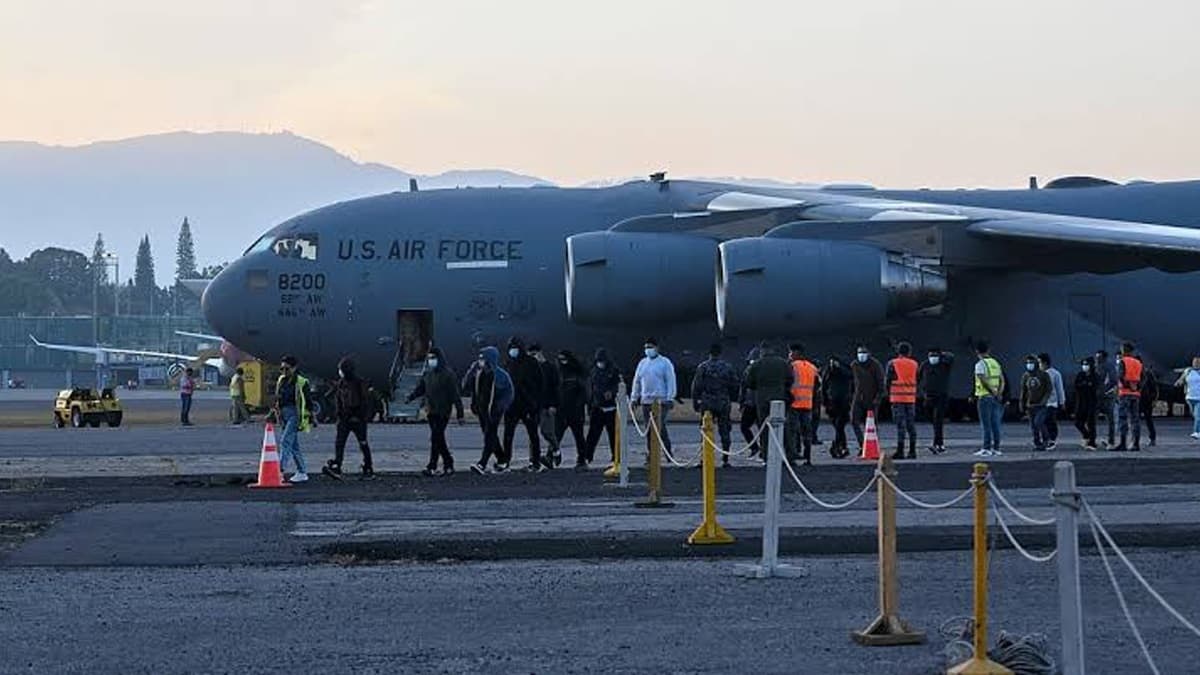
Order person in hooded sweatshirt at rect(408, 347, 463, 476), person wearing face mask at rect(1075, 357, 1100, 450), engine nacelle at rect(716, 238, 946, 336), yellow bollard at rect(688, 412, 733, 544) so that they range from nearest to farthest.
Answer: yellow bollard at rect(688, 412, 733, 544) < person in hooded sweatshirt at rect(408, 347, 463, 476) < person wearing face mask at rect(1075, 357, 1100, 450) < engine nacelle at rect(716, 238, 946, 336)

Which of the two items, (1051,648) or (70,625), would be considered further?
(70,625)

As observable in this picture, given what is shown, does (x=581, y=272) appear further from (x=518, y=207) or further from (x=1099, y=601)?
(x=1099, y=601)

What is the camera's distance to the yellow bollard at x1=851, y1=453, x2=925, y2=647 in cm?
1097

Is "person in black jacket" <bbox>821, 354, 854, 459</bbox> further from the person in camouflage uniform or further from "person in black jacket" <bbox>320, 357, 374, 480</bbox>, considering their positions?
"person in black jacket" <bbox>320, 357, 374, 480</bbox>

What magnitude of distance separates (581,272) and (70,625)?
21313 millimetres

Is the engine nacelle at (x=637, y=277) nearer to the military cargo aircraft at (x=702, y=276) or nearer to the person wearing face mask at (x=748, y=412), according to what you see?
the military cargo aircraft at (x=702, y=276)

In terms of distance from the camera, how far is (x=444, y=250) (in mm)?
34625

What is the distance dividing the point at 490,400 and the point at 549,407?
108cm

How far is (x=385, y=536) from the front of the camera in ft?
54.8

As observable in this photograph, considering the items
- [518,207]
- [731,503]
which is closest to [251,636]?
[731,503]

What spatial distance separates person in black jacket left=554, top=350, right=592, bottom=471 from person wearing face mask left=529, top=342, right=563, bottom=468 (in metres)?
0.04

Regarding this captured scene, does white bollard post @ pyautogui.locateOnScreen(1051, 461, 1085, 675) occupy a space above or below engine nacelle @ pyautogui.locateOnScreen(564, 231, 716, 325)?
below

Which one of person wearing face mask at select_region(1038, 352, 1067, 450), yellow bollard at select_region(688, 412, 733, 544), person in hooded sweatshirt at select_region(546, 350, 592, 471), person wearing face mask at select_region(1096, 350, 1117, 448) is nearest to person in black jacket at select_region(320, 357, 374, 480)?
person in hooded sweatshirt at select_region(546, 350, 592, 471)

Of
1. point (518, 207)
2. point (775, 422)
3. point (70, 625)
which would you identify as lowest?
point (70, 625)
